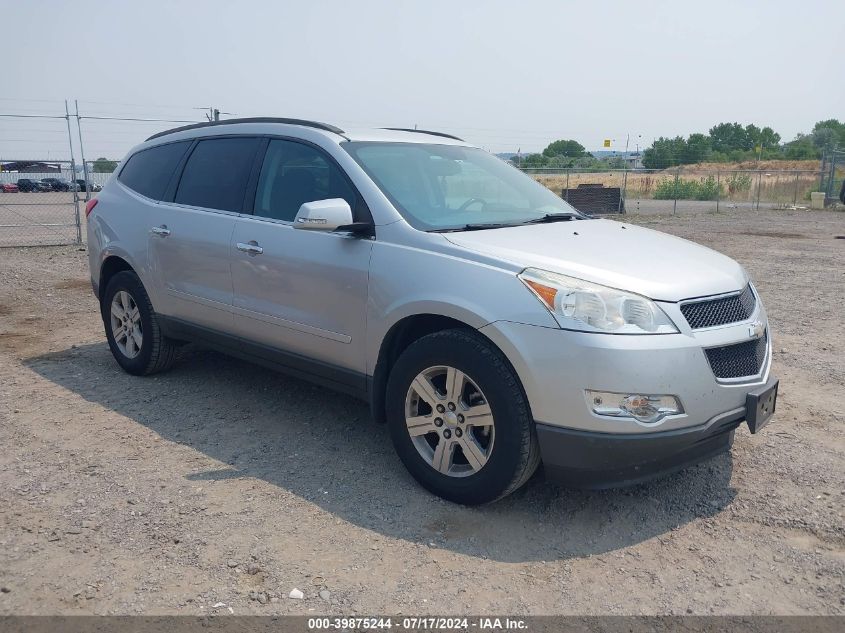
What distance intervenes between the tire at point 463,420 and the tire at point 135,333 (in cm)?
255

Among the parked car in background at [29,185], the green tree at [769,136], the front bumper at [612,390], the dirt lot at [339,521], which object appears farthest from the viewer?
the green tree at [769,136]

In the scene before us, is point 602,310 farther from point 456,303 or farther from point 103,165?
point 103,165

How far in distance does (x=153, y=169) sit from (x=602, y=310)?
3.99 metres

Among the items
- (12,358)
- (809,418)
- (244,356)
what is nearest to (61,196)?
(12,358)

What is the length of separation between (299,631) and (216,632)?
302 millimetres

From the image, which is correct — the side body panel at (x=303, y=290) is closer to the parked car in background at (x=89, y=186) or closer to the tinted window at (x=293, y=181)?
the tinted window at (x=293, y=181)

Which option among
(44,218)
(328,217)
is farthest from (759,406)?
(44,218)

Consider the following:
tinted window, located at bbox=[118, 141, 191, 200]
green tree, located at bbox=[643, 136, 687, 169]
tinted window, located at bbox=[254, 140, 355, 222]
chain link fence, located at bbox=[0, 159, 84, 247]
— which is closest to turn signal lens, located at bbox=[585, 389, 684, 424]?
tinted window, located at bbox=[254, 140, 355, 222]

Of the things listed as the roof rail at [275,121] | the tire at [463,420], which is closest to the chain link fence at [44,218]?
the roof rail at [275,121]

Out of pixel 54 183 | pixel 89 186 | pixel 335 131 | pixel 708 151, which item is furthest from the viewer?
pixel 708 151

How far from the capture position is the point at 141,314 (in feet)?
18.9

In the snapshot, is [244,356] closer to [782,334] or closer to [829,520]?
[829,520]

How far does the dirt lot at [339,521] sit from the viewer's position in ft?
9.96

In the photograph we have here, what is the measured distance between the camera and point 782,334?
7152 mm
